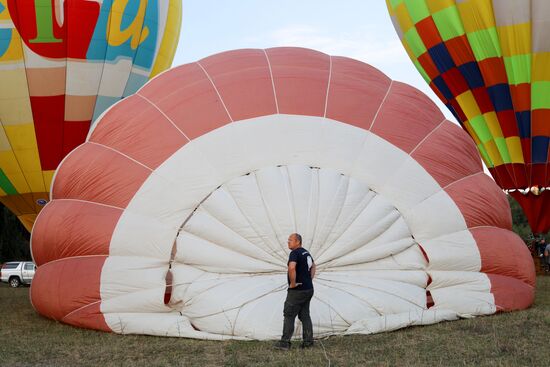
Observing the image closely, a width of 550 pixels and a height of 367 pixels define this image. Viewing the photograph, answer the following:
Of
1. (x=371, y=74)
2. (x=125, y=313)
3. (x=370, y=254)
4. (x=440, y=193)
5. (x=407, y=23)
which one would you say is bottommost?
(x=125, y=313)

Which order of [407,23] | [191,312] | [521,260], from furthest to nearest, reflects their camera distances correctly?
[407,23] < [521,260] < [191,312]

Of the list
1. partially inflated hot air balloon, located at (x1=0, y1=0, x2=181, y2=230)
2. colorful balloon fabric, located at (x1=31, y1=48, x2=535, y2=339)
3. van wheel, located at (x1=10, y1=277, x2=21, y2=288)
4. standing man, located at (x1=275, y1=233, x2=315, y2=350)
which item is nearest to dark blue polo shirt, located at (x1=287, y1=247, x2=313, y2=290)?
standing man, located at (x1=275, y1=233, x2=315, y2=350)

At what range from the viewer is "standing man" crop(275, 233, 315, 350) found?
4.88 metres

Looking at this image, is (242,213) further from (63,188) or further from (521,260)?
(521,260)

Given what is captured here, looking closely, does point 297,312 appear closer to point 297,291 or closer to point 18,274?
point 297,291

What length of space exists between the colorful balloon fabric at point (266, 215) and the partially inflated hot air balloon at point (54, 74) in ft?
18.0

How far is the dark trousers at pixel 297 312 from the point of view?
489 cm

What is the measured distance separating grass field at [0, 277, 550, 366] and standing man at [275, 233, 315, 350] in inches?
3.9

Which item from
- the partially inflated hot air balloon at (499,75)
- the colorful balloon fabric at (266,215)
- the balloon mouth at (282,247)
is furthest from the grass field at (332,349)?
the partially inflated hot air balloon at (499,75)

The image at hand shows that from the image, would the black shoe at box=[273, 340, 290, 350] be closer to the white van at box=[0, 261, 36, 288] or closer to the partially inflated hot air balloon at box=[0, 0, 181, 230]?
the partially inflated hot air balloon at box=[0, 0, 181, 230]

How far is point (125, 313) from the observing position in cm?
565

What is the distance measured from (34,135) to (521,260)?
8277mm

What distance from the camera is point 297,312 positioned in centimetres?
494

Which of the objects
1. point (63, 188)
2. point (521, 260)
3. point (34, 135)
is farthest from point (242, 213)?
point (34, 135)
